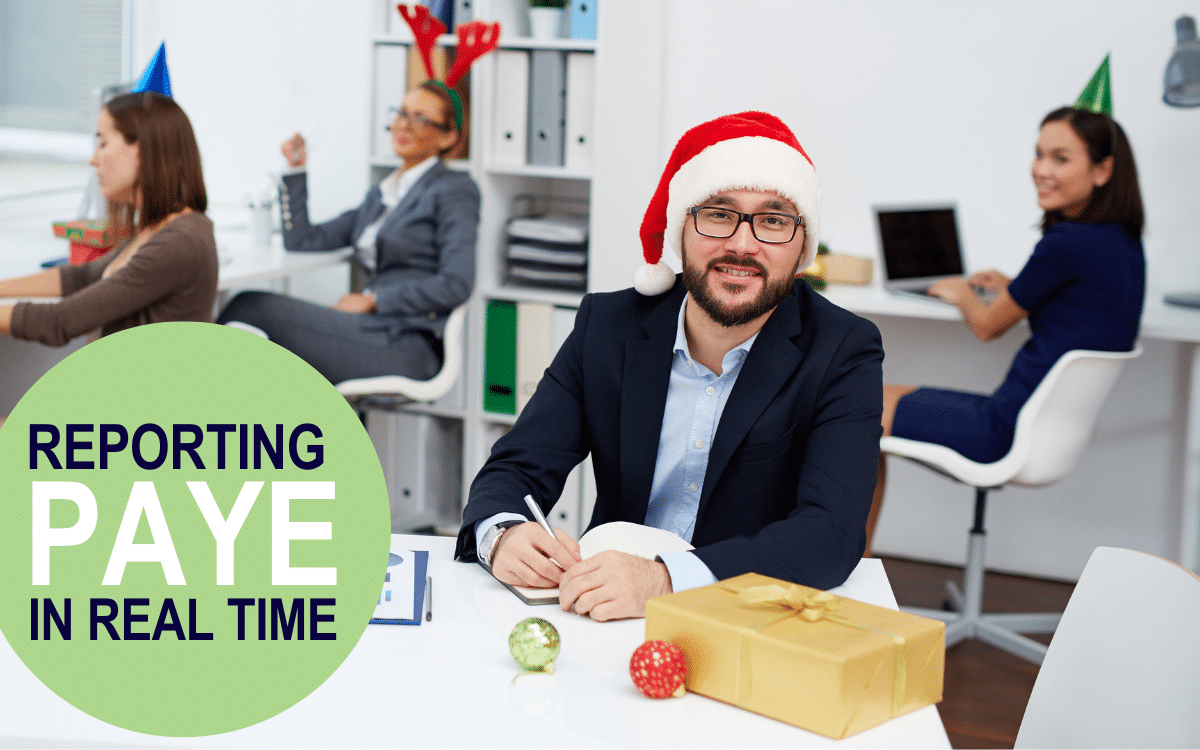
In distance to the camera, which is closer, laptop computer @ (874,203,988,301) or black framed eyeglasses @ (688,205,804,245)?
black framed eyeglasses @ (688,205,804,245)

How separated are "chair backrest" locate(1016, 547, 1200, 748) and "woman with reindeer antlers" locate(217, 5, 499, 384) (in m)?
2.43

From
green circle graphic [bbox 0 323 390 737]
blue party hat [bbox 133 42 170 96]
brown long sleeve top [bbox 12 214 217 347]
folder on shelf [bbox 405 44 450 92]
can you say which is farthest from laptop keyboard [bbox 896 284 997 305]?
green circle graphic [bbox 0 323 390 737]

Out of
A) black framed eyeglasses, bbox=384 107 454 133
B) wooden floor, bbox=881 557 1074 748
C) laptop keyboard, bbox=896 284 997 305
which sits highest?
black framed eyeglasses, bbox=384 107 454 133

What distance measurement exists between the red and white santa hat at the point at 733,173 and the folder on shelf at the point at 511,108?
6.02 ft

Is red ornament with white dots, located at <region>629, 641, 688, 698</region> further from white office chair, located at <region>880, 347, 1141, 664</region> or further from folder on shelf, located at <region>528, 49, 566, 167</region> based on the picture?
folder on shelf, located at <region>528, 49, 566, 167</region>

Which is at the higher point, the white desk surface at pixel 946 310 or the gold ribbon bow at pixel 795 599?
the white desk surface at pixel 946 310

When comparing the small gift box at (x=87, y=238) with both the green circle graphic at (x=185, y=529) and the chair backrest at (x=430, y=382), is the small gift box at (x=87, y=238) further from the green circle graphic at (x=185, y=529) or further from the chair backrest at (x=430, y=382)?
the green circle graphic at (x=185, y=529)

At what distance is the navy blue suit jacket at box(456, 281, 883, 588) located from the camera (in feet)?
5.28

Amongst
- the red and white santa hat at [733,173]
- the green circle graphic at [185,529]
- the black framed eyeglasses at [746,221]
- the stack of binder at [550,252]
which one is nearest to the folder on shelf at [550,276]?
the stack of binder at [550,252]

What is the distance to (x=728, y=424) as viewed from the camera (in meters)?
1.69

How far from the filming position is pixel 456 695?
41.5 inches

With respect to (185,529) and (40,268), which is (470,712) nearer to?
(185,529)

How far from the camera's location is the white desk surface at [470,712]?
971 millimetres

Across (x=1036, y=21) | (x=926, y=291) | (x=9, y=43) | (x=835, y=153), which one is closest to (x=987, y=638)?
(x=926, y=291)
